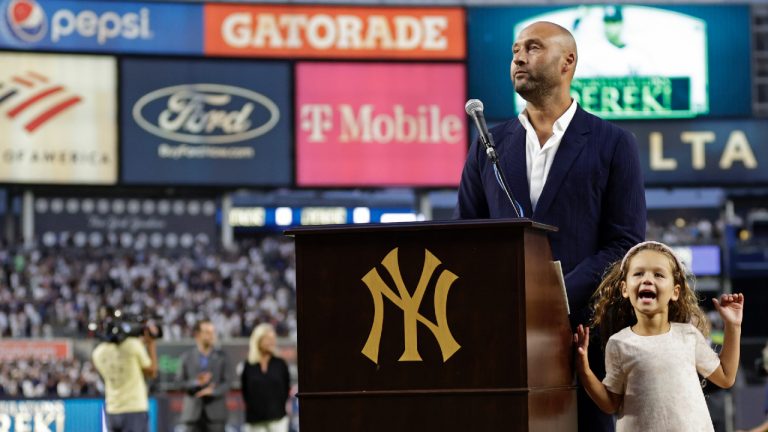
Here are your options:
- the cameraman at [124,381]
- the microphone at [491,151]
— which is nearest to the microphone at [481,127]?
the microphone at [491,151]

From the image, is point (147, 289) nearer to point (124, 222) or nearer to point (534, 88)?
point (124, 222)

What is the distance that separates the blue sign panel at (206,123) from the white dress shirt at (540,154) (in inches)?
788

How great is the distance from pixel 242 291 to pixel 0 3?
7.78 m

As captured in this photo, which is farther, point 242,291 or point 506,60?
point 242,291

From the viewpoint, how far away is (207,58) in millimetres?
23938

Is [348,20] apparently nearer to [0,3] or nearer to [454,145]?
[454,145]

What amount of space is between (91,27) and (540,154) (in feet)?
70.1

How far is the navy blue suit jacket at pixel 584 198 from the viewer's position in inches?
148

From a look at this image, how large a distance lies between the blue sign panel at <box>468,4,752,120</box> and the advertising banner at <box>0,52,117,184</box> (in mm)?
6257

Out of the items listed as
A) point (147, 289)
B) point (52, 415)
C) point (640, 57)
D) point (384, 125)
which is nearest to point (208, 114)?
point (384, 125)

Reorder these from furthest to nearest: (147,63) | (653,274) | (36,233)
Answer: (36,233), (147,63), (653,274)

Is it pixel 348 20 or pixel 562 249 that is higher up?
pixel 348 20

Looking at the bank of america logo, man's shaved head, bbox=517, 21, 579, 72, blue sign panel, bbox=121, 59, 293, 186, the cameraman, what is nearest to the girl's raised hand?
man's shaved head, bbox=517, 21, 579, 72

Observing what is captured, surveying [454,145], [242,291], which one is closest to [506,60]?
[454,145]
